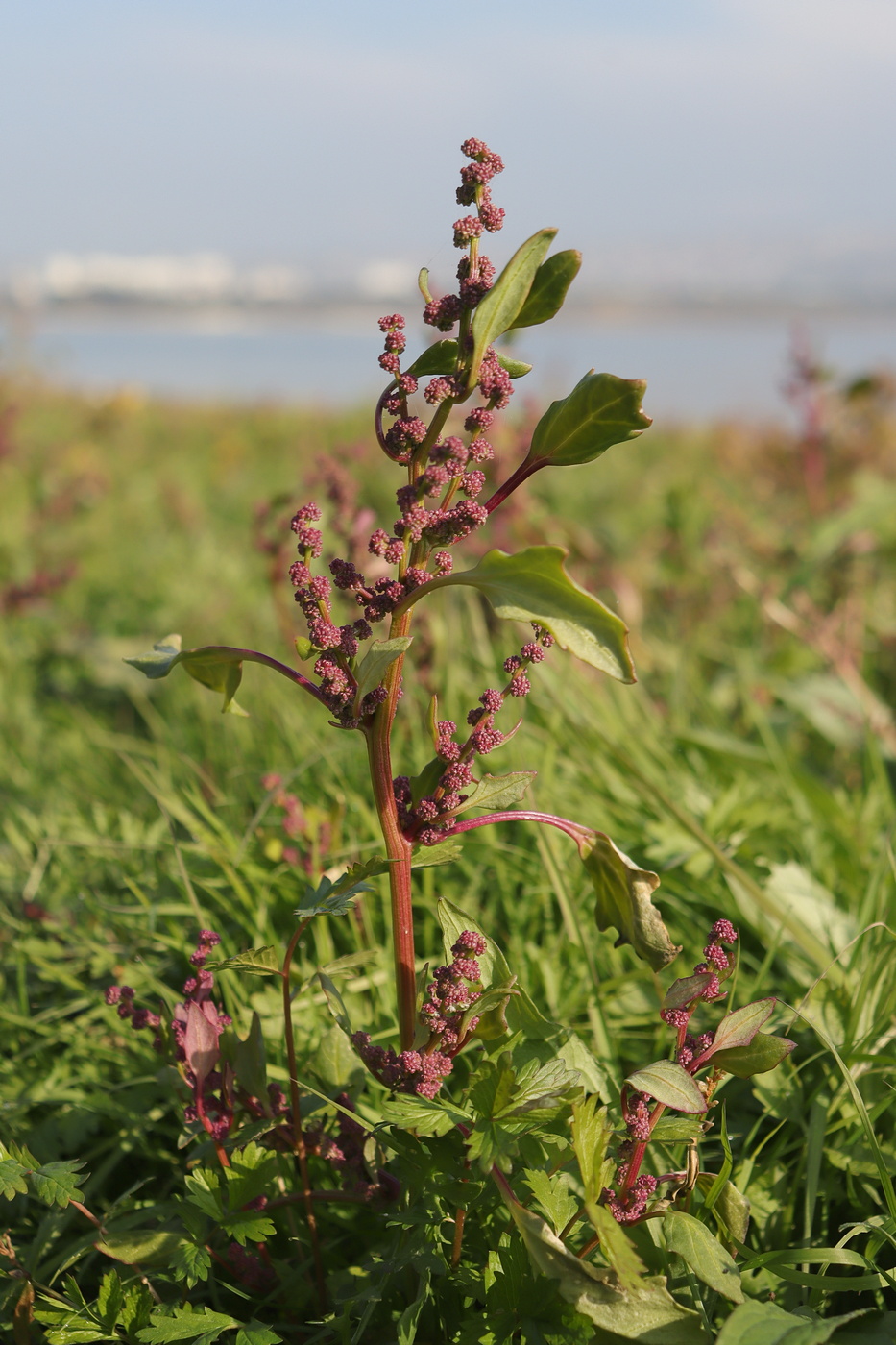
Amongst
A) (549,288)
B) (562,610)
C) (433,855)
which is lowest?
(433,855)

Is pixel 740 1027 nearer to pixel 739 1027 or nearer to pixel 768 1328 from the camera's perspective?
pixel 739 1027

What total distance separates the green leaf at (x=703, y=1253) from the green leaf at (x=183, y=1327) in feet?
1.35

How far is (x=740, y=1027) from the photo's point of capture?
3.05 ft

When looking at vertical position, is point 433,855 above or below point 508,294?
below

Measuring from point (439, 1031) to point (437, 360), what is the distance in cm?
60

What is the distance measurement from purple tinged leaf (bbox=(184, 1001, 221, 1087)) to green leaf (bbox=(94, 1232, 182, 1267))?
0.47 feet

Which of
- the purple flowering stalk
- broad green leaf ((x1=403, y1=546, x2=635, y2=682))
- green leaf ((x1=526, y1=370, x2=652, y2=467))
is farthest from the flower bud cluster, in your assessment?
green leaf ((x1=526, y1=370, x2=652, y2=467))

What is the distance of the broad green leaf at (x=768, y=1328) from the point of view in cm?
84

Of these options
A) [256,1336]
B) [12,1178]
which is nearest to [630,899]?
[256,1336]

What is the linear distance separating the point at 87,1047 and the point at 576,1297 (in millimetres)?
900

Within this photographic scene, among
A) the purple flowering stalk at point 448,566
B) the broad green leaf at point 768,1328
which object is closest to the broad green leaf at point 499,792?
the purple flowering stalk at point 448,566

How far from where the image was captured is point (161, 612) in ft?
12.0

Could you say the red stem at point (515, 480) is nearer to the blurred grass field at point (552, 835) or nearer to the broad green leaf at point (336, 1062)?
the blurred grass field at point (552, 835)

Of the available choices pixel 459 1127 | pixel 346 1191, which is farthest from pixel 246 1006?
pixel 459 1127
